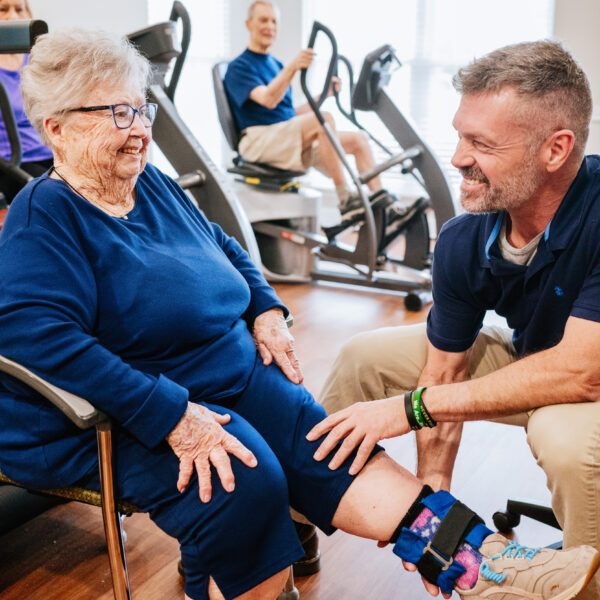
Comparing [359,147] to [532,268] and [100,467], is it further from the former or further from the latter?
[100,467]

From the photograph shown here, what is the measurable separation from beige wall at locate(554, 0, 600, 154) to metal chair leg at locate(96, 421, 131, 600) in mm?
4588

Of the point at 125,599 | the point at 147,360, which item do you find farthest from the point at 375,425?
the point at 125,599

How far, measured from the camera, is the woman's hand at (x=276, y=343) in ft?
5.37

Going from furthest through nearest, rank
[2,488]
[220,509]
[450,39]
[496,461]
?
[450,39] < [496,461] < [2,488] < [220,509]

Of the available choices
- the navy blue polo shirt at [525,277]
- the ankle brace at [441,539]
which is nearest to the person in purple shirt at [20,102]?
the navy blue polo shirt at [525,277]

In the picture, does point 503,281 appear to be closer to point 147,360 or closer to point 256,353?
point 256,353

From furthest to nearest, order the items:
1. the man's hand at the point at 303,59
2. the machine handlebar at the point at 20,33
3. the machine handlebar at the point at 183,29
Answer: the man's hand at the point at 303,59, the machine handlebar at the point at 183,29, the machine handlebar at the point at 20,33

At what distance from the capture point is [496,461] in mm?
2373

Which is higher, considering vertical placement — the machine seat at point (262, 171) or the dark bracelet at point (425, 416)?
the dark bracelet at point (425, 416)

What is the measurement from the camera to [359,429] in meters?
1.46

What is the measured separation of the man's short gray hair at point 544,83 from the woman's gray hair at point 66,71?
736 millimetres

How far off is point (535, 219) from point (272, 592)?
90 cm

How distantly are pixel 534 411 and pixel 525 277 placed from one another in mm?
275

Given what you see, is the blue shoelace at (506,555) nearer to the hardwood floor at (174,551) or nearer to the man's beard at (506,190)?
the hardwood floor at (174,551)
